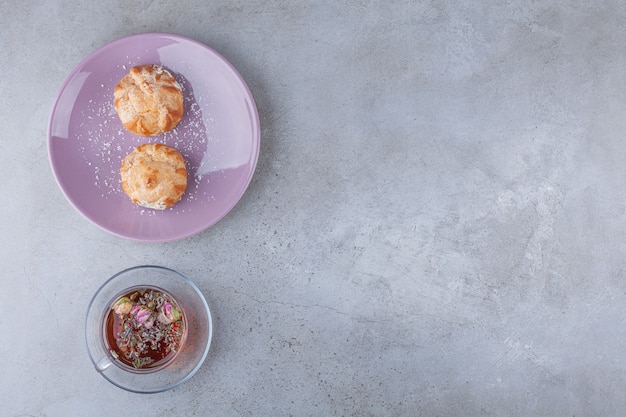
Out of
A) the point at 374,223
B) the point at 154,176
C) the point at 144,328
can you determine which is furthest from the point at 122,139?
the point at 374,223

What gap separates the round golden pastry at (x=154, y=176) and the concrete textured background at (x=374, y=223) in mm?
275

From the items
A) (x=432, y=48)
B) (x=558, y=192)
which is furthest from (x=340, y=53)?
(x=558, y=192)

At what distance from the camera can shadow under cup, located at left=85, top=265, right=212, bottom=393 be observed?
2475 mm

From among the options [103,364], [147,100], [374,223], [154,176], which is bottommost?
[103,364]

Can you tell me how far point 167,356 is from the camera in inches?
97.9

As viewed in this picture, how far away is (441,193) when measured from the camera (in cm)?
273

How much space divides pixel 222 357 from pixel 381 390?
739 mm

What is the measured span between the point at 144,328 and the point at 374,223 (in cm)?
110

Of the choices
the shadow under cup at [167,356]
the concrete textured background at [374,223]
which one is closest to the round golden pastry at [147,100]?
the concrete textured background at [374,223]

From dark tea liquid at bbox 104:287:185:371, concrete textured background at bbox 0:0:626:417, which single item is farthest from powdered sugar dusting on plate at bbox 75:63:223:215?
dark tea liquid at bbox 104:287:185:371

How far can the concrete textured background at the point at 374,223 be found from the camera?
2.63 meters

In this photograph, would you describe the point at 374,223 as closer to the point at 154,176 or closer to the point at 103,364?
the point at 154,176

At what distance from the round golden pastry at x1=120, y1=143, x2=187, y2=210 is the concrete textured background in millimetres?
275

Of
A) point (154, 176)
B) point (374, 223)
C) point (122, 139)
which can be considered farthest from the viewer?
point (374, 223)
